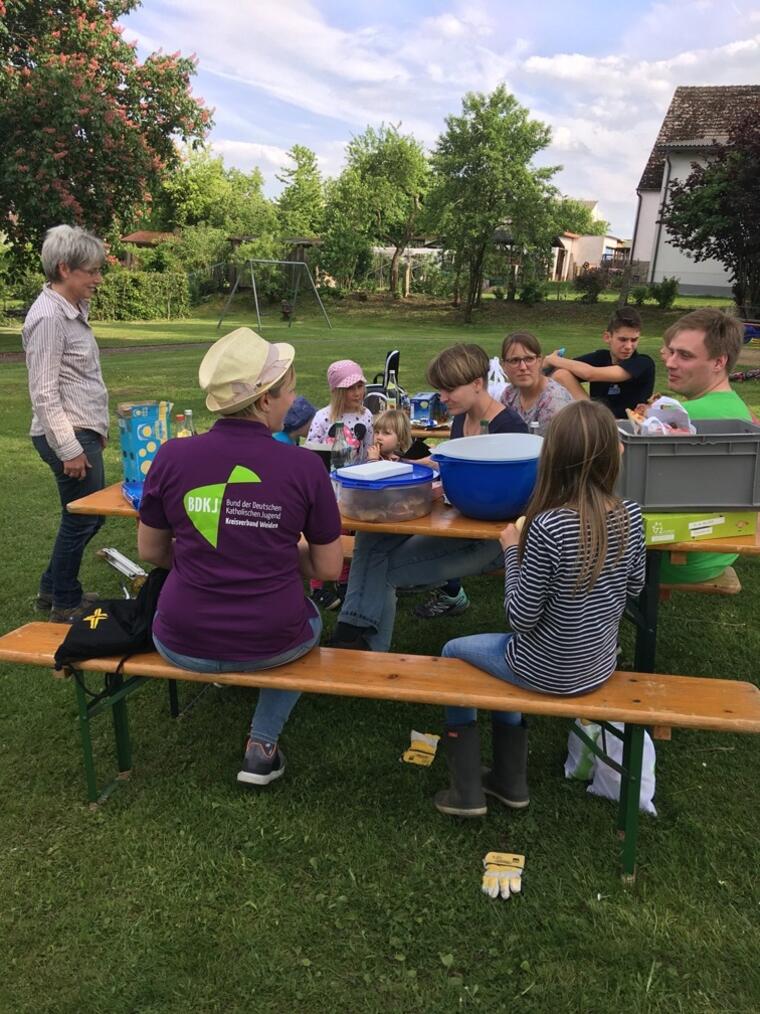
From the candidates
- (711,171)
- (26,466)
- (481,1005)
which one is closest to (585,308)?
(711,171)

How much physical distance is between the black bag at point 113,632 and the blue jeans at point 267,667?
8cm

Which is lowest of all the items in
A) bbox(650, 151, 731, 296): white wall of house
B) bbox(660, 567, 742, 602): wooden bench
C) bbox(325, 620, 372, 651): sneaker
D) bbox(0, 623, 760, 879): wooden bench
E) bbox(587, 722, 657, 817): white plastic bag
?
bbox(587, 722, 657, 817): white plastic bag

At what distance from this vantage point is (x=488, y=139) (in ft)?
97.2

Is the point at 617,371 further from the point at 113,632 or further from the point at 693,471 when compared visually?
the point at 113,632

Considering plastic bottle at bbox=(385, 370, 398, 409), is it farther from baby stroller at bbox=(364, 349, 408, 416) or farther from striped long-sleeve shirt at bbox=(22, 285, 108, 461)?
striped long-sleeve shirt at bbox=(22, 285, 108, 461)

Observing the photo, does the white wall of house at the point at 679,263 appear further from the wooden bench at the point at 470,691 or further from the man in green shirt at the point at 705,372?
the wooden bench at the point at 470,691

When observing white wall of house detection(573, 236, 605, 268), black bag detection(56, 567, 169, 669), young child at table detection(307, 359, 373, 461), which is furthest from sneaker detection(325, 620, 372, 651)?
white wall of house detection(573, 236, 605, 268)

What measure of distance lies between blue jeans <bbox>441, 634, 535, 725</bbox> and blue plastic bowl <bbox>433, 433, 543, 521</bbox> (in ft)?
1.67

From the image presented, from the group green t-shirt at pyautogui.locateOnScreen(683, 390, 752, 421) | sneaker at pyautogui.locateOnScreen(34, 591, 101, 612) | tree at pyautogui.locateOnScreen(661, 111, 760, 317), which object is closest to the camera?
green t-shirt at pyautogui.locateOnScreen(683, 390, 752, 421)

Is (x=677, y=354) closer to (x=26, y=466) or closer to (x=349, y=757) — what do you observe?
(x=349, y=757)

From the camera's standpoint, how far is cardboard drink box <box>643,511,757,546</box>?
2672 millimetres

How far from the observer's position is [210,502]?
2240 mm

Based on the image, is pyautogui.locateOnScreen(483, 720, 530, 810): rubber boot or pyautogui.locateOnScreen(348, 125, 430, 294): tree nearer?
pyautogui.locateOnScreen(483, 720, 530, 810): rubber boot

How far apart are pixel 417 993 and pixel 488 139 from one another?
106 ft
